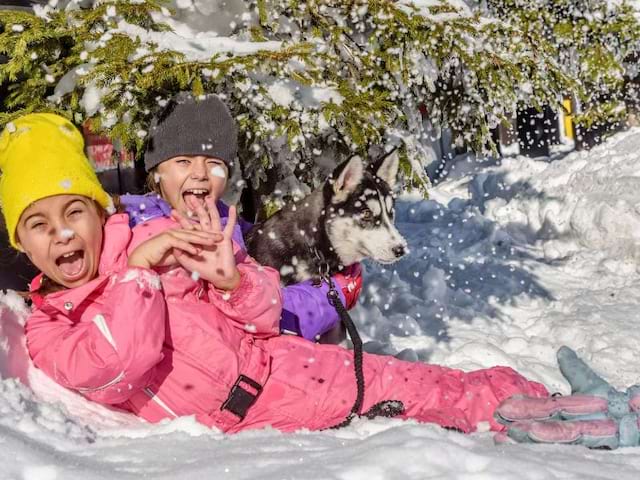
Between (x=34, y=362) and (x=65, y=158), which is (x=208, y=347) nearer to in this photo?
(x=34, y=362)

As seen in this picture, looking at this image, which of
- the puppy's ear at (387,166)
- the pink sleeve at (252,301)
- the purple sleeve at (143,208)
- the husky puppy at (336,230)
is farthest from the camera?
the puppy's ear at (387,166)

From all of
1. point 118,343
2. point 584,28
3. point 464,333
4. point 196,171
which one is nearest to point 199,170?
point 196,171

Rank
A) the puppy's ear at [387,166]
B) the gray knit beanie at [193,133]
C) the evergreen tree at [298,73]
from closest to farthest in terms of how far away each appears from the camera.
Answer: the gray knit beanie at [193,133], the evergreen tree at [298,73], the puppy's ear at [387,166]

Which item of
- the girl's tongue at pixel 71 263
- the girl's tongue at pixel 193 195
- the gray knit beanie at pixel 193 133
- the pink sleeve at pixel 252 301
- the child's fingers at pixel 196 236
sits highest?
the gray knit beanie at pixel 193 133

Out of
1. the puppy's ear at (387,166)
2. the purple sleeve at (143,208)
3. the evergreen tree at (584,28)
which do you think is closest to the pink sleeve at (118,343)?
the purple sleeve at (143,208)

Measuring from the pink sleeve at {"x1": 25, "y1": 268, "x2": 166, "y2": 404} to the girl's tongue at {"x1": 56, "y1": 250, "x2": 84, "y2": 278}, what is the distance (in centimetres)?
17

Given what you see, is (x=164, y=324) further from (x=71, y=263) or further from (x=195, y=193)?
(x=195, y=193)

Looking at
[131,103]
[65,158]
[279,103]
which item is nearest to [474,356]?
[279,103]

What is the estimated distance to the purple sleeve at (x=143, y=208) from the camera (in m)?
3.02

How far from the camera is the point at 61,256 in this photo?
2506 millimetres

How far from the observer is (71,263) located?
100.0 inches

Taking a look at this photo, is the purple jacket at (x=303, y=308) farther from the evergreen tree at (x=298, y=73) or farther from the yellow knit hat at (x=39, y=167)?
the evergreen tree at (x=298, y=73)

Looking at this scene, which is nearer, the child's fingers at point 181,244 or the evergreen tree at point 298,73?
the child's fingers at point 181,244

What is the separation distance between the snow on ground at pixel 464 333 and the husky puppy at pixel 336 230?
43.4 inches
